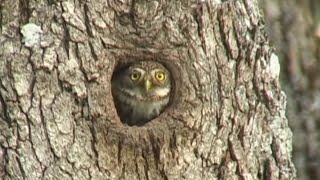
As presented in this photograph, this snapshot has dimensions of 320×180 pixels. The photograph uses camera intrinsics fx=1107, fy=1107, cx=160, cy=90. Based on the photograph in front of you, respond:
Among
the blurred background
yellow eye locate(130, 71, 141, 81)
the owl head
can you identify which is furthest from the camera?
the blurred background

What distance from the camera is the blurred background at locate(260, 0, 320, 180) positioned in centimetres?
613

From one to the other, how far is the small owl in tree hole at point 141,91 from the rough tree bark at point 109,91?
6.0 inches

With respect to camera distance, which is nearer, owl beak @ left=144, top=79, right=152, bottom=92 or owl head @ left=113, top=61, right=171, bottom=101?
owl head @ left=113, top=61, right=171, bottom=101

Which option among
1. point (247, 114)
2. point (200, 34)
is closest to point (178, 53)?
point (200, 34)

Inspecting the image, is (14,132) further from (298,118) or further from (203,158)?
(298,118)

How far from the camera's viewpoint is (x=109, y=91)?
15.6ft

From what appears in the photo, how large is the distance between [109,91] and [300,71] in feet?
5.77

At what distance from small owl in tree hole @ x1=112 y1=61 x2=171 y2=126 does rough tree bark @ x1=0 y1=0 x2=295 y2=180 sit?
0.15 metres


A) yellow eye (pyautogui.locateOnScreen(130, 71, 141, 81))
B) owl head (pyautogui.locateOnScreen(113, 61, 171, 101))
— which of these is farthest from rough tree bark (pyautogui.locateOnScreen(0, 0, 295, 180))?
yellow eye (pyautogui.locateOnScreen(130, 71, 141, 81))

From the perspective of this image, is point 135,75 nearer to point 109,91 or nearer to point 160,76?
point 160,76

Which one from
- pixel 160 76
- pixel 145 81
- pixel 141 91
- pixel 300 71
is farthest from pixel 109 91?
pixel 300 71

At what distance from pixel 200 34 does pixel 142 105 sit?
0.71 m

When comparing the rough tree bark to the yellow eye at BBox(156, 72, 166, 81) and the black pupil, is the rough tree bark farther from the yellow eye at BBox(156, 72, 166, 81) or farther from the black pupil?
the black pupil

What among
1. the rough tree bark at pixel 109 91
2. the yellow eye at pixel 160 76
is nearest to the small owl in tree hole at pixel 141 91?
the yellow eye at pixel 160 76
